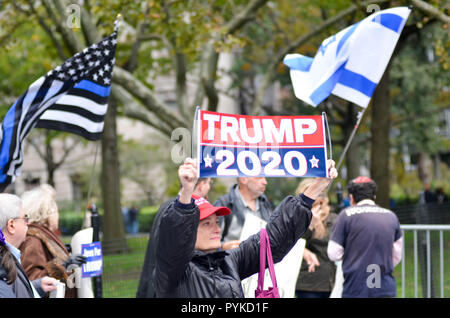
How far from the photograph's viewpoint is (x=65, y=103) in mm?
6176

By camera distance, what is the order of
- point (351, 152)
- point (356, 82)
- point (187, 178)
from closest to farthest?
point (187, 178)
point (356, 82)
point (351, 152)

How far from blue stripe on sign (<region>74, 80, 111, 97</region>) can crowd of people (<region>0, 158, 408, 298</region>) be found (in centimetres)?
117

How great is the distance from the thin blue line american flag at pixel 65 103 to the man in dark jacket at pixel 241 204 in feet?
4.80

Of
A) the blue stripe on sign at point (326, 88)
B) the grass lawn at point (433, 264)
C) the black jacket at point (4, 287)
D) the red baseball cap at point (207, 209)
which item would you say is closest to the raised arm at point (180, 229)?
the red baseball cap at point (207, 209)

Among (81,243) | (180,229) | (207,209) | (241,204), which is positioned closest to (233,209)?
(241,204)

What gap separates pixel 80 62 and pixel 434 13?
5650 mm

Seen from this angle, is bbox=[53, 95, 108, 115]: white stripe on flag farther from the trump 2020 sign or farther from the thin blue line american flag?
the trump 2020 sign

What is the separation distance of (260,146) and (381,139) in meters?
12.1

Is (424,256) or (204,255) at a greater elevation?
(204,255)

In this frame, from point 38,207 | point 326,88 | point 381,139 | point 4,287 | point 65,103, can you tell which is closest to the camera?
point 4,287

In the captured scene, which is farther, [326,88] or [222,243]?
[222,243]

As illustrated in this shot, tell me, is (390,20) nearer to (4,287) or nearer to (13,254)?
(13,254)

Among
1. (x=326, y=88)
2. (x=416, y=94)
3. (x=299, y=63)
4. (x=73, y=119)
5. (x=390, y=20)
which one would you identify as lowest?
(x=73, y=119)
